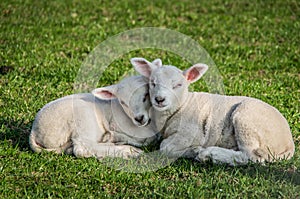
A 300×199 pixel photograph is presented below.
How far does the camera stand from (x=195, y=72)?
6.45m

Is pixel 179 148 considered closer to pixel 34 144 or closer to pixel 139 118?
pixel 139 118

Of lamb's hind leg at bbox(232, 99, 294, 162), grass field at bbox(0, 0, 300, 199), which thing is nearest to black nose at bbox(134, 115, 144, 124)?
grass field at bbox(0, 0, 300, 199)

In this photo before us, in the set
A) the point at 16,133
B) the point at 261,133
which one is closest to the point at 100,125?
the point at 16,133

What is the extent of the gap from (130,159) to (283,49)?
5326 millimetres

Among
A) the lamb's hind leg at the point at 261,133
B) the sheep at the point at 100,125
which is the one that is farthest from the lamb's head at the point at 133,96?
the lamb's hind leg at the point at 261,133

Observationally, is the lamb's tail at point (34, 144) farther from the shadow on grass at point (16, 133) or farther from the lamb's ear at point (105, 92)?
the lamb's ear at point (105, 92)

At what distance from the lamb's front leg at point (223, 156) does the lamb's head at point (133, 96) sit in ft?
2.22

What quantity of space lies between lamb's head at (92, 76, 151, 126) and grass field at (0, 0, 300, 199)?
591 millimetres

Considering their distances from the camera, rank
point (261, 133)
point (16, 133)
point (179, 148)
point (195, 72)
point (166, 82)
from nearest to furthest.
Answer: point (261, 133)
point (166, 82)
point (179, 148)
point (195, 72)
point (16, 133)

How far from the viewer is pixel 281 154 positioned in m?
6.16

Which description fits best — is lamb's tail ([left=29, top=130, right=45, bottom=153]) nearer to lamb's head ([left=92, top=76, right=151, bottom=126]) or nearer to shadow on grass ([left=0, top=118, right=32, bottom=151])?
shadow on grass ([left=0, top=118, right=32, bottom=151])

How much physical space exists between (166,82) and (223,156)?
35.5 inches

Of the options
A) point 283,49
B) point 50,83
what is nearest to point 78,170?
point 50,83

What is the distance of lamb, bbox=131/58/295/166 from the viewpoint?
19.9 ft
